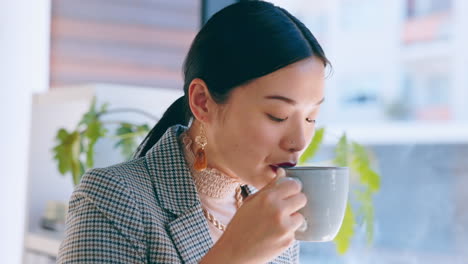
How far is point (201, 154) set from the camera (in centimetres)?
111

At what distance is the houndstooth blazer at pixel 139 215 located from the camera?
0.96 metres

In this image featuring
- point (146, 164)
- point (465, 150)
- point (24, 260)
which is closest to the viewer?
point (146, 164)

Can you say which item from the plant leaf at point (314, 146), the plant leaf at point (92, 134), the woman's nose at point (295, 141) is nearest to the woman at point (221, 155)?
the woman's nose at point (295, 141)

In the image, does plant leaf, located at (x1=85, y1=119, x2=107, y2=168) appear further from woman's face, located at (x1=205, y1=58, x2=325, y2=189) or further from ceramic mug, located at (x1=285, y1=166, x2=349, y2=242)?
ceramic mug, located at (x1=285, y1=166, x2=349, y2=242)

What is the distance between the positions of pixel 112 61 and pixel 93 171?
1.62 m

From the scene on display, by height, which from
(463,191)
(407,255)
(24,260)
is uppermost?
(463,191)

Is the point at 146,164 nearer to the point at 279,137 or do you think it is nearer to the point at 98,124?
the point at 279,137

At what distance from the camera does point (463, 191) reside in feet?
5.32

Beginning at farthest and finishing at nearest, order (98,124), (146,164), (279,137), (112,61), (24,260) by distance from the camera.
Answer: (112,61) < (24,260) < (98,124) < (146,164) < (279,137)

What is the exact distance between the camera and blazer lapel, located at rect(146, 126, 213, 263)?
1.04 m

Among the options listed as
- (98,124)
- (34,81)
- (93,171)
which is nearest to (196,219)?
(93,171)

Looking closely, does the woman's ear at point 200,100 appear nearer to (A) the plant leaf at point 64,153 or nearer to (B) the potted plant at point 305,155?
(B) the potted plant at point 305,155

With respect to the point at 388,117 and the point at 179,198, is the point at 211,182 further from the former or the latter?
the point at 388,117

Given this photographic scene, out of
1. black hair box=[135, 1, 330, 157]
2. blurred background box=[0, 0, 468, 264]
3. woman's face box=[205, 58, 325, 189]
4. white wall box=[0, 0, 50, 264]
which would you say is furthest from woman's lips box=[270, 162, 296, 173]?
white wall box=[0, 0, 50, 264]
